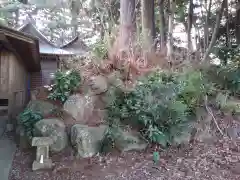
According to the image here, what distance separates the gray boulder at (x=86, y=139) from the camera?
4793 mm

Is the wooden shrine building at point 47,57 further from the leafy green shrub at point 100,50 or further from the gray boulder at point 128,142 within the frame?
the gray boulder at point 128,142

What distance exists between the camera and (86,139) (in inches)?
191

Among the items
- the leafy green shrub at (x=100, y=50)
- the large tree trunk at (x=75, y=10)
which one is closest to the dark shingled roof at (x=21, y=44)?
the leafy green shrub at (x=100, y=50)

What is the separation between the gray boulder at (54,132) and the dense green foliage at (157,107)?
99 centimetres

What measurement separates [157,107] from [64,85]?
7.83 feet

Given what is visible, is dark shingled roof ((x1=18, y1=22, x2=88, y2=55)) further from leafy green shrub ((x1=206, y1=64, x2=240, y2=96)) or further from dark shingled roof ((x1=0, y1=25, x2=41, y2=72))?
leafy green shrub ((x1=206, y1=64, x2=240, y2=96))

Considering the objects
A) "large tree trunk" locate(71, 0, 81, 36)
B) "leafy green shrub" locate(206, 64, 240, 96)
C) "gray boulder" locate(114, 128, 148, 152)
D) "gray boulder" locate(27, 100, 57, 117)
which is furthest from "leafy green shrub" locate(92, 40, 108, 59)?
"large tree trunk" locate(71, 0, 81, 36)

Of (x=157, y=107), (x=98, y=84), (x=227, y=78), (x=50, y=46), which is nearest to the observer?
(x=157, y=107)

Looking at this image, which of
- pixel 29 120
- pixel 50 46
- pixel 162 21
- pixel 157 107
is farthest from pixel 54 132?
pixel 50 46

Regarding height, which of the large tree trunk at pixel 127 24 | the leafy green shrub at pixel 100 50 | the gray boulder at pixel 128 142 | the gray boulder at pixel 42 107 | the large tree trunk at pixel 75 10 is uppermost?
the large tree trunk at pixel 75 10

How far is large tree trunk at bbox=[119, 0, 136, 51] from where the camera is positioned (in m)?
6.89

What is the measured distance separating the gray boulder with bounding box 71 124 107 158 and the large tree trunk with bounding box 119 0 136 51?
8.50 feet

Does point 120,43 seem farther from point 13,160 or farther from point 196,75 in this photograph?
point 13,160

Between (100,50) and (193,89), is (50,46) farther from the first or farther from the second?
(193,89)
